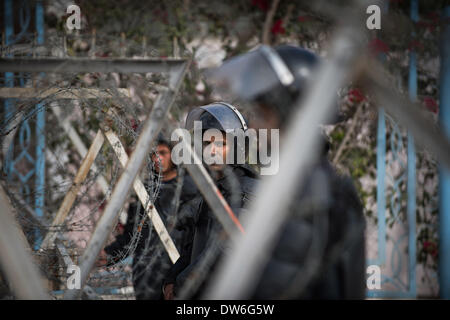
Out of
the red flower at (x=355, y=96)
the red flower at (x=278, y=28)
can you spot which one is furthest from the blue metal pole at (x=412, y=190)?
the red flower at (x=278, y=28)

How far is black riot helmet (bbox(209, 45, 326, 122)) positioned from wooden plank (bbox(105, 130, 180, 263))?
1.68 m

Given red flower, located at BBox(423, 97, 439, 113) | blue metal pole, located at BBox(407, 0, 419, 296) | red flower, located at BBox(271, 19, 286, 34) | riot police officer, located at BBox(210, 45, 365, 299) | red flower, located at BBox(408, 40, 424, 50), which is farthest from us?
red flower, located at BBox(271, 19, 286, 34)

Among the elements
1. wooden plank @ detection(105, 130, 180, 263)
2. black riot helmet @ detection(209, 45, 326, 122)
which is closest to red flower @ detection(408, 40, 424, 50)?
wooden plank @ detection(105, 130, 180, 263)

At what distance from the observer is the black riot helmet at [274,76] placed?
1.47m

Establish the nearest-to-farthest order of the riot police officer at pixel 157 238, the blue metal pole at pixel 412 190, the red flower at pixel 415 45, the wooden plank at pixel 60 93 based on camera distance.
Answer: the wooden plank at pixel 60 93 → the riot police officer at pixel 157 238 → the blue metal pole at pixel 412 190 → the red flower at pixel 415 45

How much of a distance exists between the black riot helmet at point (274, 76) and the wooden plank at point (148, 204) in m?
1.68

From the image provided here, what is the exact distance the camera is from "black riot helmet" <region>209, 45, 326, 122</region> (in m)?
1.47

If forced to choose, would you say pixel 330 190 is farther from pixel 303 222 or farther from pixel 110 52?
pixel 110 52

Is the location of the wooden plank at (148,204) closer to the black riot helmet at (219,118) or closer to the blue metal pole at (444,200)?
the black riot helmet at (219,118)

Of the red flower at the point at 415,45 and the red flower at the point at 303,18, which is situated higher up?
the red flower at the point at 303,18

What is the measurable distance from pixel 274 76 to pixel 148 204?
2076mm

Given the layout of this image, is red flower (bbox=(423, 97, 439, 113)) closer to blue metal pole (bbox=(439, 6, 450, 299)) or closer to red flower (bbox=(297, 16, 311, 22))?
blue metal pole (bbox=(439, 6, 450, 299))

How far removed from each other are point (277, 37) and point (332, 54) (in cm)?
459

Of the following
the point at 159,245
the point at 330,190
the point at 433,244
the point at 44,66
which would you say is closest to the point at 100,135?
the point at 159,245
